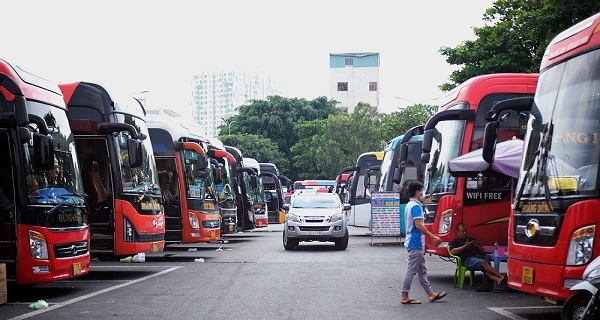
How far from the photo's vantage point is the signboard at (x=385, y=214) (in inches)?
1038

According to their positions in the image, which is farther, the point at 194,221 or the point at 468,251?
the point at 194,221

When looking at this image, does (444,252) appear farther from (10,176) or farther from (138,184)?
(10,176)

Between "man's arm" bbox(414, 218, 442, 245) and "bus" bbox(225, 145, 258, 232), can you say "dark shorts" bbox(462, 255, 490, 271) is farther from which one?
"bus" bbox(225, 145, 258, 232)

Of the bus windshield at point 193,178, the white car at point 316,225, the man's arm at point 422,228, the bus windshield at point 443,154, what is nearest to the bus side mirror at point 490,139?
the man's arm at point 422,228

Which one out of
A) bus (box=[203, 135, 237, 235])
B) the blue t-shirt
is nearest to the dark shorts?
the blue t-shirt

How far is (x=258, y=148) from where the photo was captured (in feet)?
264

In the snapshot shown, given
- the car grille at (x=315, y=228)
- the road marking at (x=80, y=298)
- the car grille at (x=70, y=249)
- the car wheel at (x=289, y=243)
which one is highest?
the car grille at (x=70, y=249)

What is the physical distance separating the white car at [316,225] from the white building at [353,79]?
261 feet

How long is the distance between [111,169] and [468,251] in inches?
262

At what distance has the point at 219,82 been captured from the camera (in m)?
159

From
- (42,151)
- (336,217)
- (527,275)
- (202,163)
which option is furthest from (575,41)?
(336,217)

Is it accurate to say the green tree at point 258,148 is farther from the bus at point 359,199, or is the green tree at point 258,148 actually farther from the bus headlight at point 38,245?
the bus headlight at point 38,245

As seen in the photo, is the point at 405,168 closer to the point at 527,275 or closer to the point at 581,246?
the point at 527,275

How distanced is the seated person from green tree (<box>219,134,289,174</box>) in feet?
214
